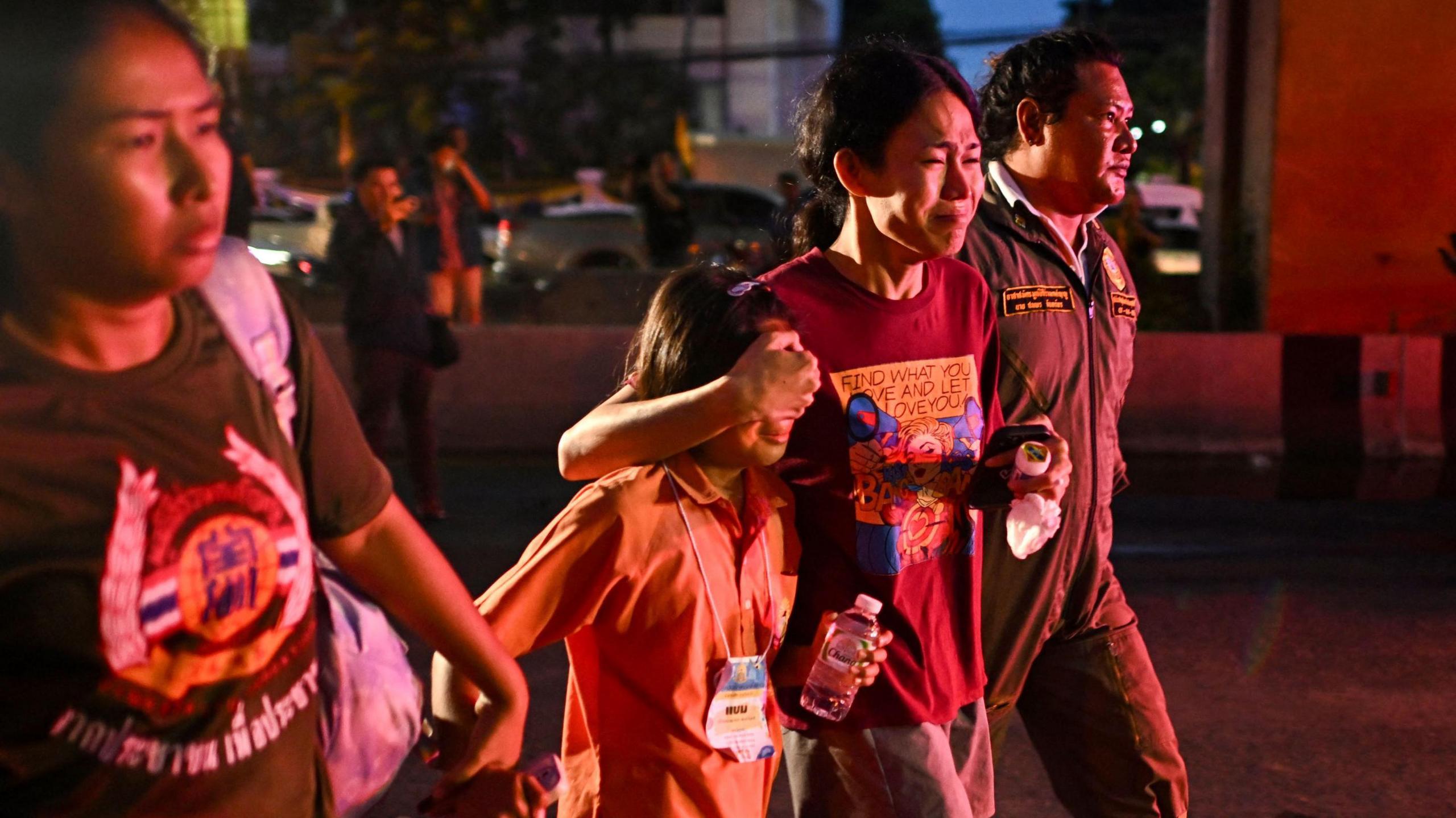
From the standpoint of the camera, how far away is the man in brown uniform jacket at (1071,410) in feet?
9.91

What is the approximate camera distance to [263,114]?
→ 38.5 metres

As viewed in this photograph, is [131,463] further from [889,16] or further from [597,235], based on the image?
[889,16]

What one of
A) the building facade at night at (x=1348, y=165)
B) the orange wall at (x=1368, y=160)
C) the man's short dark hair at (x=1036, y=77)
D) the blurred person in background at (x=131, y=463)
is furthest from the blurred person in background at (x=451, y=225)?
the blurred person in background at (x=131, y=463)

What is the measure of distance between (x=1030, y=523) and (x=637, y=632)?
0.85 metres

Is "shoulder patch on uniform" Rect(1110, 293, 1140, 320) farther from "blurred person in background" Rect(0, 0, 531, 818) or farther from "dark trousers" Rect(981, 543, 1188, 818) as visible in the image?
"blurred person in background" Rect(0, 0, 531, 818)

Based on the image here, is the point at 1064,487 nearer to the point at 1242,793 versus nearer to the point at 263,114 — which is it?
the point at 1242,793

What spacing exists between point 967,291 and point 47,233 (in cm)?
195

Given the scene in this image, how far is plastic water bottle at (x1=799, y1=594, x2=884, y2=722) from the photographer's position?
2.55 meters

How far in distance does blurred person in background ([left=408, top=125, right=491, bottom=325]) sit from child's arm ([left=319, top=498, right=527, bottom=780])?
975cm

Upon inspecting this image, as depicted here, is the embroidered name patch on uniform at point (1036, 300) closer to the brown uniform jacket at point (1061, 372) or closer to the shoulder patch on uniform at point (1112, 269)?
the brown uniform jacket at point (1061, 372)

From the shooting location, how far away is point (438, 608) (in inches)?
66.9

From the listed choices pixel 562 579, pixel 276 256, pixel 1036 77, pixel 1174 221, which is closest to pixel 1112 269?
pixel 1036 77

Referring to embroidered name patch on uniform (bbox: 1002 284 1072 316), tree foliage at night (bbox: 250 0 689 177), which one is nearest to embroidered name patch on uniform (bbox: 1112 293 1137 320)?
embroidered name patch on uniform (bbox: 1002 284 1072 316)

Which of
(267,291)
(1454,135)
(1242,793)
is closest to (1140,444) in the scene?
(1454,135)
